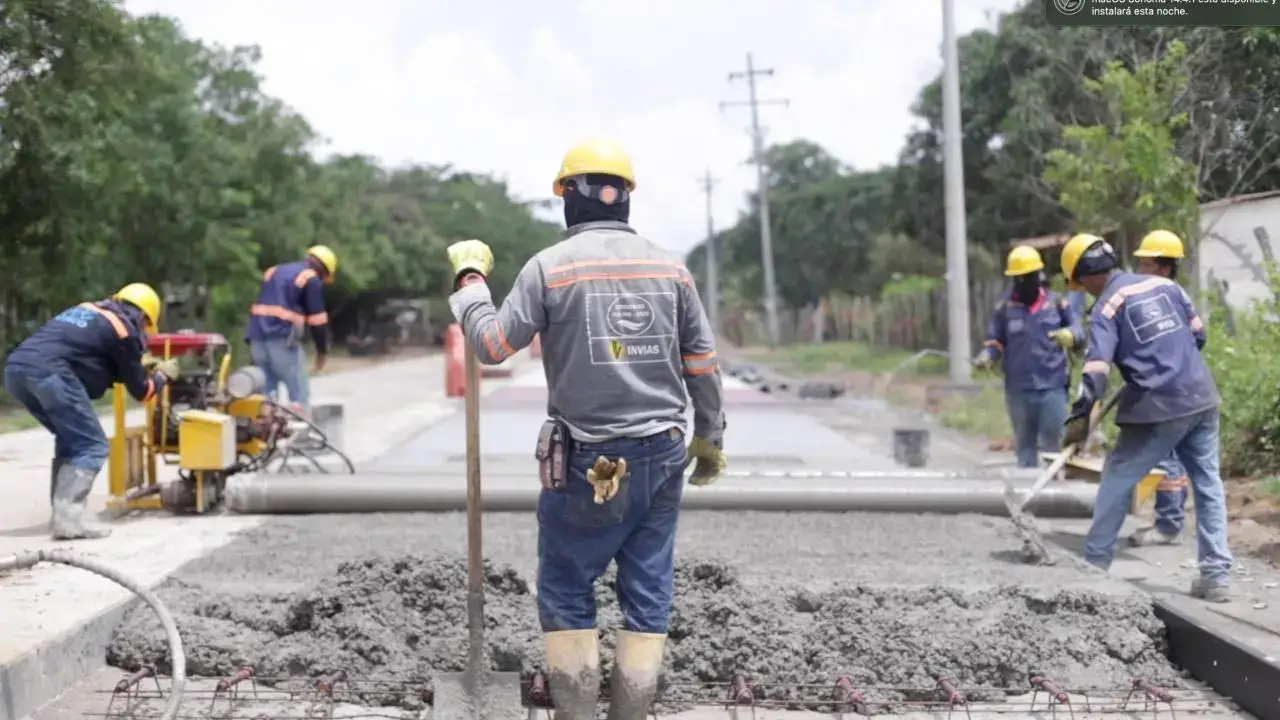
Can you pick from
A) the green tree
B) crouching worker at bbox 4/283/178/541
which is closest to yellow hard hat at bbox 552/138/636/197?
crouching worker at bbox 4/283/178/541

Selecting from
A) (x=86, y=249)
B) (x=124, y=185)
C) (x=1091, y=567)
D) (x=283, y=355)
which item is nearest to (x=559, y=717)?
(x=1091, y=567)

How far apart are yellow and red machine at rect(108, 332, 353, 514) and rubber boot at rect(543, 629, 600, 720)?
464cm

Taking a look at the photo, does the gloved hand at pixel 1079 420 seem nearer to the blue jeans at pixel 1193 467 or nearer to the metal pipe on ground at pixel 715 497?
the blue jeans at pixel 1193 467

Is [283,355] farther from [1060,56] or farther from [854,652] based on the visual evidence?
[1060,56]

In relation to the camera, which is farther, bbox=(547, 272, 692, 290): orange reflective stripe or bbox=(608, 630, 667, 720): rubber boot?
bbox=(608, 630, 667, 720): rubber boot

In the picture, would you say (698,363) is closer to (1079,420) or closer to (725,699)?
(725,699)

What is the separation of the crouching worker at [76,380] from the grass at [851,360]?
21.4m

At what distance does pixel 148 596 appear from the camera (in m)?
4.34

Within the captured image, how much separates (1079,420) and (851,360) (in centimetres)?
2884

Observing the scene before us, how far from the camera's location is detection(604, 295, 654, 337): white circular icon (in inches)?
159

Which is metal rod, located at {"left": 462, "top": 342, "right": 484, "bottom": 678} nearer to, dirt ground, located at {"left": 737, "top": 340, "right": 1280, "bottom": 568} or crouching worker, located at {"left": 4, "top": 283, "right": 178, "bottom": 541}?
crouching worker, located at {"left": 4, "top": 283, "right": 178, "bottom": 541}

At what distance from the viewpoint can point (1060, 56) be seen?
20766 mm

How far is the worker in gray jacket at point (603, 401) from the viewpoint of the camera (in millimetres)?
4004

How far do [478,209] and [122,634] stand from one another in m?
58.7
